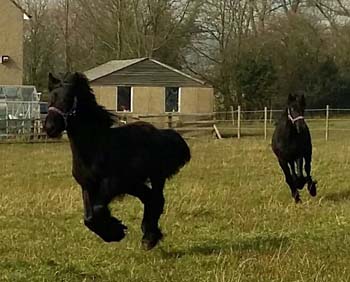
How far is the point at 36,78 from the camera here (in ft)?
193

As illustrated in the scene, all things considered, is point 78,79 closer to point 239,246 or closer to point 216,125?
point 239,246

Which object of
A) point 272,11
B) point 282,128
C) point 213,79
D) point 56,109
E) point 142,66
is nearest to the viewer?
point 56,109

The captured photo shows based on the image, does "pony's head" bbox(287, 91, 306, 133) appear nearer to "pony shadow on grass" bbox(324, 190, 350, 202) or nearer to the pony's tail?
"pony shadow on grass" bbox(324, 190, 350, 202)

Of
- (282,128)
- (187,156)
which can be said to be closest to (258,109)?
(282,128)

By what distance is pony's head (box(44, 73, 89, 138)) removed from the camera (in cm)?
773

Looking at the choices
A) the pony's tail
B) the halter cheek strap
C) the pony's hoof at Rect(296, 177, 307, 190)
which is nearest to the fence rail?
the pony's hoof at Rect(296, 177, 307, 190)

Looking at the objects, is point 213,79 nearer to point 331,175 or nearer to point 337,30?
point 337,30

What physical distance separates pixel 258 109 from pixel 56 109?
45073mm

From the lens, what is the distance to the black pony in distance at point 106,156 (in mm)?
7754

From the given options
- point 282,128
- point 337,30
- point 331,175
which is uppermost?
point 337,30

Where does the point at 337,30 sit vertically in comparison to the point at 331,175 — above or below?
above

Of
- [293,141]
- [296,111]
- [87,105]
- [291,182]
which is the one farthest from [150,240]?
[296,111]

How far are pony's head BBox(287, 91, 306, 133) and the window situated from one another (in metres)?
34.4

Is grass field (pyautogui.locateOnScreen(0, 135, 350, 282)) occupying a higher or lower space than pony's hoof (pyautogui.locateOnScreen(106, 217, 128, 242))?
lower
